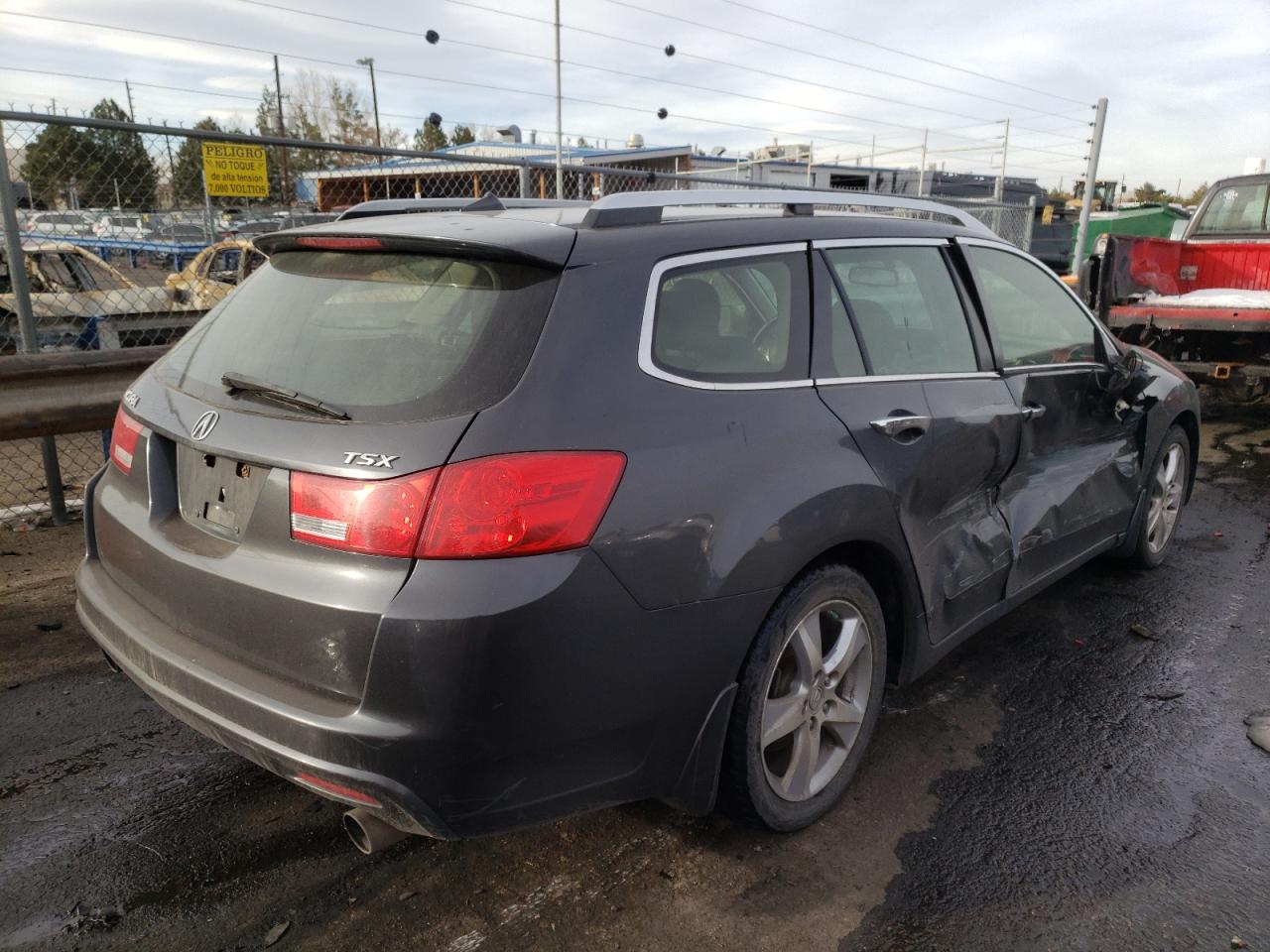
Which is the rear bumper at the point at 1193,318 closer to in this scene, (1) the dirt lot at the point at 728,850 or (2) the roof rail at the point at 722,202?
(1) the dirt lot at the point at 728,850

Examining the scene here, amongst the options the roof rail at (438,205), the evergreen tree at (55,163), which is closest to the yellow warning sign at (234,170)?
the evergreen tree at (55,163)

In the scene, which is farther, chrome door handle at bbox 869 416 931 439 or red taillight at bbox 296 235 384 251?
chrome door handle at bbox 869 416 931 439

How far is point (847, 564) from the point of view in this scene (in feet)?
8.89

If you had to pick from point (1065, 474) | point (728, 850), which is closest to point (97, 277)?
point (728, 850)

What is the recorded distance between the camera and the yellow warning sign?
5.43 m

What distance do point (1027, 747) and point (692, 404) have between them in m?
1.88

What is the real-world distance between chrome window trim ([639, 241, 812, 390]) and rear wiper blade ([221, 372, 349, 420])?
72 cm

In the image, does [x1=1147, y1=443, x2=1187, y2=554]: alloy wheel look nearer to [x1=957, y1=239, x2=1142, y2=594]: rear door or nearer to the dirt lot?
[x1=957, y1=239, x2=1142, y2=594]: rear door

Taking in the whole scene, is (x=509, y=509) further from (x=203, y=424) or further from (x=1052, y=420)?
(x=1052, y=420)

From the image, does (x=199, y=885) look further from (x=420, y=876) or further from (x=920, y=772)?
(x=920, y=772)

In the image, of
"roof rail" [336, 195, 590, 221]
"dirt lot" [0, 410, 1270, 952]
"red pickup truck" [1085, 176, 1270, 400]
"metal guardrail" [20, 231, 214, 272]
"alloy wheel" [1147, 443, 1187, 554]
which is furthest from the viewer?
"red pickup truck" [1085, 176, 1270, 400]

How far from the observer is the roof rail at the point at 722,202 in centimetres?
241

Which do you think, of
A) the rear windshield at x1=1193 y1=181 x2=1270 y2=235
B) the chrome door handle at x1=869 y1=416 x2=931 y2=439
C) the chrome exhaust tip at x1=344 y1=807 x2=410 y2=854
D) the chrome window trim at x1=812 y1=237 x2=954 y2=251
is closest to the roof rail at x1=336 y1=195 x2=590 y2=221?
the chrome window trim at x1=812 y1=237 x2=954 y2=251

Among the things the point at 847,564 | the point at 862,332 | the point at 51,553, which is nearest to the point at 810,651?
the point at 847,564
